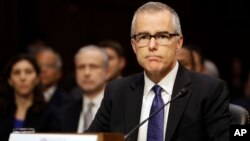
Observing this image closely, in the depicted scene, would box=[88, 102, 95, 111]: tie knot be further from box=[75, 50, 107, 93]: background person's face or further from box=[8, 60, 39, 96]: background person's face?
box=[8, 60, 39, 96]: background person's face

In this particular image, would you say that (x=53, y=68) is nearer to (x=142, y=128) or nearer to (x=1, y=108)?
(x=1, y=108)

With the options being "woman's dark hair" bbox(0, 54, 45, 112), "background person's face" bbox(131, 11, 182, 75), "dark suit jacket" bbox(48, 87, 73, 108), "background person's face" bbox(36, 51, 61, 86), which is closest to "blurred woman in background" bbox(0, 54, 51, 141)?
"woman's dark hair" bbox(0, 54, 45, 112)

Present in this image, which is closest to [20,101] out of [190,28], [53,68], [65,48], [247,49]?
[53,68]

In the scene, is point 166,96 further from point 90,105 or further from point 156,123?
point 90,105

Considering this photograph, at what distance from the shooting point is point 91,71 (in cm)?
599

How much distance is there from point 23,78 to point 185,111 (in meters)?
2.73

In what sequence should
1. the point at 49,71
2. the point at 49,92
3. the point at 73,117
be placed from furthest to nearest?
the point at 49,71, the point at 49,92, the point at 73,117

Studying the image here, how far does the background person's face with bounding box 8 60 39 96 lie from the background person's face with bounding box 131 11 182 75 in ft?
8.37

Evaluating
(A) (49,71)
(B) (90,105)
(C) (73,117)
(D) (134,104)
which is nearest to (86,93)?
(B) (90,105)

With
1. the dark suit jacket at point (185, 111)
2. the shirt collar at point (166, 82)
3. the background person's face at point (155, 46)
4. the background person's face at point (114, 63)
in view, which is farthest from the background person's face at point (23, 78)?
the background person's face at point (155, 46)

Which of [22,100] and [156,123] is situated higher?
[22,100]

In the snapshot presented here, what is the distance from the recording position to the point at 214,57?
455 inches

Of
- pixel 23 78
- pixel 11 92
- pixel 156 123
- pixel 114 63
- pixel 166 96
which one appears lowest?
pixel 156 123

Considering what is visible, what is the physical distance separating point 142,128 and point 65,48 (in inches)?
271
